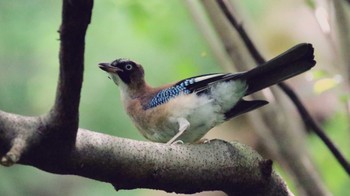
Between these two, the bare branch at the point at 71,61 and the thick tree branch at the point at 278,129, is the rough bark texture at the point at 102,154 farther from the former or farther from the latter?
the thick tree branch at the point at 278,129

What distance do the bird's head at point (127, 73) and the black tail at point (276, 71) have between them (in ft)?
2.21

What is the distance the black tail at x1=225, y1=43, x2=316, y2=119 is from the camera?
11.1ft

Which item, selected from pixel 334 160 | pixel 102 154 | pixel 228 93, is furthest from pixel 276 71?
pixel 334 160

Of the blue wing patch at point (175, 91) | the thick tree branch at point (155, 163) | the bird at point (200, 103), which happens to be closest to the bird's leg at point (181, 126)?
the bird at point (200, 103)

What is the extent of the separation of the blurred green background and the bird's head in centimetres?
186

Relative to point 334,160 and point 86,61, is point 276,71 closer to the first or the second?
point 334,160

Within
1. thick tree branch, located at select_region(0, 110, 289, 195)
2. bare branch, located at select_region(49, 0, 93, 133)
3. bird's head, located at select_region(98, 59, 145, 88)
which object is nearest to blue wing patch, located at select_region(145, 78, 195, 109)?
bird's head, located at select_region(98, 59, 145, 88)

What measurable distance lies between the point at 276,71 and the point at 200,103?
1.47ft

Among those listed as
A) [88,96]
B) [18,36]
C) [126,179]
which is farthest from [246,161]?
[18,36]

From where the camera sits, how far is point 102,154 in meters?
2.46

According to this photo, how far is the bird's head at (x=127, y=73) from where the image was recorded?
4.12 m

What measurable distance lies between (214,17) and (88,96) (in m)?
1.88

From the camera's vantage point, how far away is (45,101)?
21.3 ft

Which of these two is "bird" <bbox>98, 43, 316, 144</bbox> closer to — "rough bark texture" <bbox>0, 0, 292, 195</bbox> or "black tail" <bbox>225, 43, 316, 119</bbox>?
"black tail" <bbox>225, 43, 316, 119</bbox>
